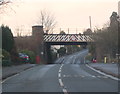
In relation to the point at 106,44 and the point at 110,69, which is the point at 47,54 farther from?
the point at 110,69

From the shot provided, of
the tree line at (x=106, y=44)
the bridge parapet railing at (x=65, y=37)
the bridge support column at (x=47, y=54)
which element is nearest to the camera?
the tree line at (x=106, y=44)

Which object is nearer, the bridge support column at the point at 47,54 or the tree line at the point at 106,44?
the tree line at the point at 106,44

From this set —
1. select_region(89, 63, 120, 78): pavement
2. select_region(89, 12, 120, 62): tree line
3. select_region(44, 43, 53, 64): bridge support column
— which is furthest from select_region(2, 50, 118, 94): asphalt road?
select_region(44, 43, 53, 64): bridge support column

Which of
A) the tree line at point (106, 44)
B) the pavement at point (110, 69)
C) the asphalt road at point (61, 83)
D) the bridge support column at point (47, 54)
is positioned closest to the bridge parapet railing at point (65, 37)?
the bridge support column at point (47, 54)

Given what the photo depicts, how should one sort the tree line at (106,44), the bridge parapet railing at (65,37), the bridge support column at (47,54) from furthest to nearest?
1. the bridge support column at (47,54)
2. the bridge parapet railing at (65,37)
3. the tree line at (106,44)

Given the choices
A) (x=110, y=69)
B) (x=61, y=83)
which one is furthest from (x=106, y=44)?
(x=61, y=83)

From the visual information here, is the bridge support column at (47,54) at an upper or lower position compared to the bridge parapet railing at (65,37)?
lower

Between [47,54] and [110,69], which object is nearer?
[110,69]

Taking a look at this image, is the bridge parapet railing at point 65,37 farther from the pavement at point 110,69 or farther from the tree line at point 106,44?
the pavement at point 110,69

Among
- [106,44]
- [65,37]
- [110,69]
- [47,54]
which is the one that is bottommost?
[110,69]

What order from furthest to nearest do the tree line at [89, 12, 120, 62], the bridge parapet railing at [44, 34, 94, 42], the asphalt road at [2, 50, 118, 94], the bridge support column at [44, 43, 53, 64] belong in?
the bridge support column at [44, 43, 53, 64] → the bridge parapet railing at [44, 34, 94, 42] → the tree line at [89, 12, 120, 62] → the asphalt road at [2, 50, 118, 94]

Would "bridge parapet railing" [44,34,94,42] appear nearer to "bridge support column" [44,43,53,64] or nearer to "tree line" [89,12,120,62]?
"bridge support column" [44,43,53,64]

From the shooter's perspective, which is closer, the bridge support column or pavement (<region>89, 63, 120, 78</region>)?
pavement (<region>89, 63, 120, 78</region>)

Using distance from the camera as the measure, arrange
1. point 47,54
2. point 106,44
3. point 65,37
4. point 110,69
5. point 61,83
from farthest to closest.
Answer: point 47,54, point 65,37, point 106,44, point 110,69, point 61,83
